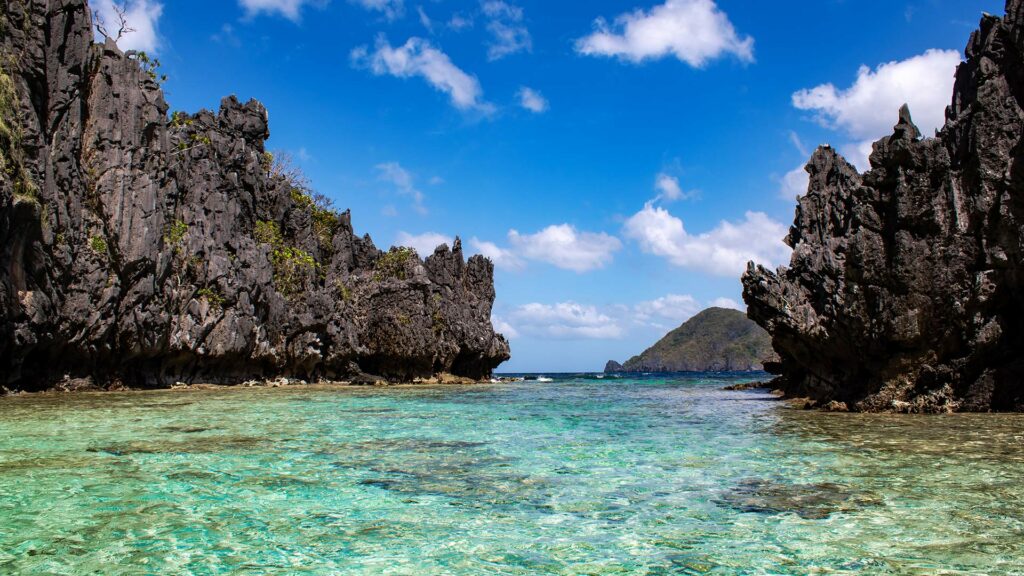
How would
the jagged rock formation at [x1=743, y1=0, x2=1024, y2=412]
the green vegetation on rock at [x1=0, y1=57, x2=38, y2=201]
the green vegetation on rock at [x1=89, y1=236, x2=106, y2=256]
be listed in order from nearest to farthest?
1. the jagged rock formation at [x1=743, y1=0, x2=1024, y2=412]
2. the green vegetation on rock at [x1=0, y1=57, x2=38, y2=201]
3. the green vegetation on rock at [x1=89, y1=236, x2=106, y2=256]

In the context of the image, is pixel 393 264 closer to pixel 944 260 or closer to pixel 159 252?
pixel 159 252

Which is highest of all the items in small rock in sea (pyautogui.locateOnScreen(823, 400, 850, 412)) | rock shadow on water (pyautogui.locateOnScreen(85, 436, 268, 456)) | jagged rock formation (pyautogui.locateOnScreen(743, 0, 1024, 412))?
jagged rock formation (pyautogui.locateOnScreen(743, 0, 1024, 412))

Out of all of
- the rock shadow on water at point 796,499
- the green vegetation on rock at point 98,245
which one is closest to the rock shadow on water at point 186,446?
the rock shadow on water at point 796,499

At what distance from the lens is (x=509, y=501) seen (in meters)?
9.02

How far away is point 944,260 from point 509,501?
18978mm

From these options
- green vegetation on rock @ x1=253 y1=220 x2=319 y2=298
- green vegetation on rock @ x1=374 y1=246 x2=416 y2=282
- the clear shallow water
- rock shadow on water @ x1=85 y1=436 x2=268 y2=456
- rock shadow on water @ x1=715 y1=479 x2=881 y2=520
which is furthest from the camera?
green vegetation on rock @ x1=374 y1=246 x2=416 y2=282

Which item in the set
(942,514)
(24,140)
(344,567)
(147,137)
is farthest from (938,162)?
(147,137)

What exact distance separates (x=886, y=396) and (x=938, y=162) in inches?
323

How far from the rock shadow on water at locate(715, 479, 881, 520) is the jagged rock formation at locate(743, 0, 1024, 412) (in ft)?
46.7

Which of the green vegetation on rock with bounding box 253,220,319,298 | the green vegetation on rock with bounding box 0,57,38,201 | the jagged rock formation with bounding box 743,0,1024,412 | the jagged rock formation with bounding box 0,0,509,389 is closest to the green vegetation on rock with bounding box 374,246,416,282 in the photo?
the jagged rock formation with bounding box 0,0,509,389

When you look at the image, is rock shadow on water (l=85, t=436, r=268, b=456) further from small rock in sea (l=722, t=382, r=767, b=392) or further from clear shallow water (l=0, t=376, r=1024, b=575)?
small rock in sea (l=722, t=382, r=767, b=392)

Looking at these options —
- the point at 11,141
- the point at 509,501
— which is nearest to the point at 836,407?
the point at 509,501

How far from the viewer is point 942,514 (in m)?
7.88

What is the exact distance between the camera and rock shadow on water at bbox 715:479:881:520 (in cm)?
826
